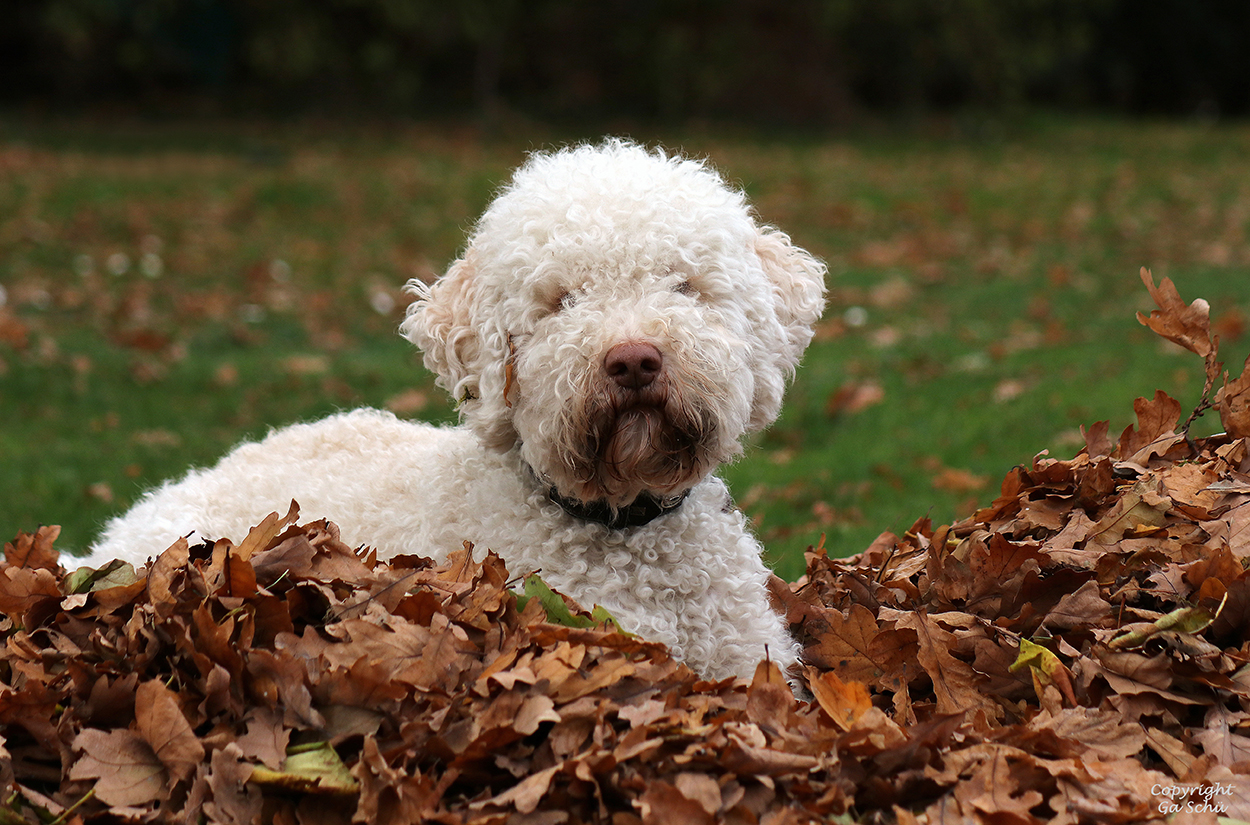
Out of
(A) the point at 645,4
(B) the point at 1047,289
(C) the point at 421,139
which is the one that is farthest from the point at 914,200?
(A) the point at 645,4

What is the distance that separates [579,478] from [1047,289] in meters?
9.95

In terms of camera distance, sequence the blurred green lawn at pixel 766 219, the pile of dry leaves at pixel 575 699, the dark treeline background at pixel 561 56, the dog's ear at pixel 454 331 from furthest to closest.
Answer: the dark treeline background at pixel 561 56 < the blurred green lawn at pixel 766 219 < the dog's ear at pixel 454 331 < the pile of dry leaves at pixel 575 699

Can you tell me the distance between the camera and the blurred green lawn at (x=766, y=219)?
6422mm

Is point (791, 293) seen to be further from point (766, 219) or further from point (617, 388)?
point (766, 219)

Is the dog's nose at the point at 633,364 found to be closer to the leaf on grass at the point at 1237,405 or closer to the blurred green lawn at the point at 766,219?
the blurred green lawn at the point at 766,219

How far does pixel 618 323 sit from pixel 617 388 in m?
0.19

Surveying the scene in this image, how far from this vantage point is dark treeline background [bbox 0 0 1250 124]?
81.4ft

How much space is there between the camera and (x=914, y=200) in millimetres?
17328

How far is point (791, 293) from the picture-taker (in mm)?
3559

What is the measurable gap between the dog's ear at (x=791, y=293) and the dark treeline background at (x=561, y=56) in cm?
2149

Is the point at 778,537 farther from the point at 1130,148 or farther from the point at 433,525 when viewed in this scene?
the point at 1130,148

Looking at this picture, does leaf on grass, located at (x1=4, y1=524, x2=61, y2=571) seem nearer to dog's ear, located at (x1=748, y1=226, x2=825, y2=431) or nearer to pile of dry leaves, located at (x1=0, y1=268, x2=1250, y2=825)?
pile of dry leaves, located at (x1=0, y1=268, x2=1250, y2=825)

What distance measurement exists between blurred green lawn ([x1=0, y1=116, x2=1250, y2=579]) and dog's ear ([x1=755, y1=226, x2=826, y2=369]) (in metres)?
1.14

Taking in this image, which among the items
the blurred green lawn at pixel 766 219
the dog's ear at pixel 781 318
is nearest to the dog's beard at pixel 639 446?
the dog's ear at pixel 781 318
